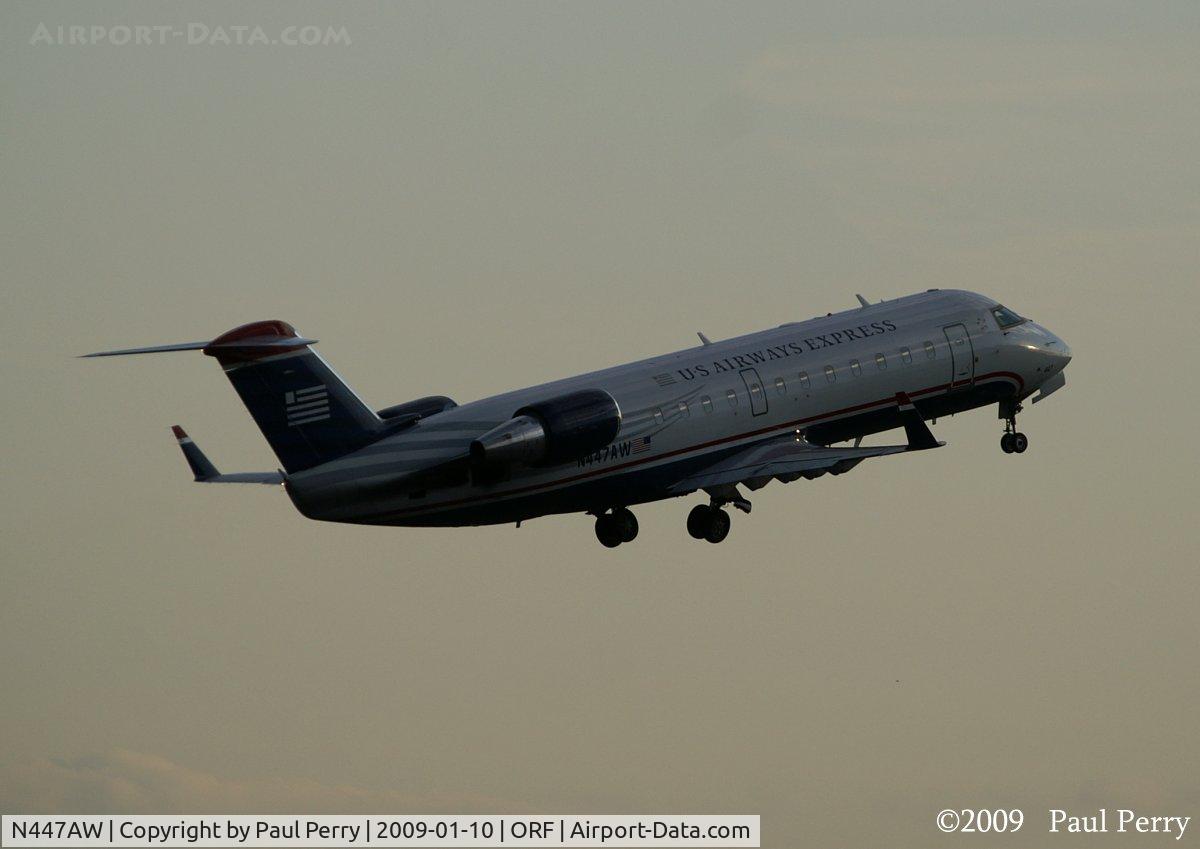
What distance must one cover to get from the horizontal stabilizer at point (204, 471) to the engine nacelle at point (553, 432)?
532cm

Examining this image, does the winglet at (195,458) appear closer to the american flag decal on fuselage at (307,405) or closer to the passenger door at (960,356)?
the american flag decal on fuselage at (307,405)

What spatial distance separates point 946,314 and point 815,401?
5.21 m

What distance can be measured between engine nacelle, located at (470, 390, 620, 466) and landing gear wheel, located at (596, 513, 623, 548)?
3334 mm

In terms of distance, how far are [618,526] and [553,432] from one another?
4828mm

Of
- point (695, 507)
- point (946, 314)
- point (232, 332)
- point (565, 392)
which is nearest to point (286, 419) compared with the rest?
point (232, 332)

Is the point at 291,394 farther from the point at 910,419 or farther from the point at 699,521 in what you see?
the point at 910,419

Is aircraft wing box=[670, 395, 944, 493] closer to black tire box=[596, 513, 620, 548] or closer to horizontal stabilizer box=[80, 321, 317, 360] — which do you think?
black tire box=[596, 513, 620, 548]

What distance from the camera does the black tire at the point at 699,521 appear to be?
203 ft

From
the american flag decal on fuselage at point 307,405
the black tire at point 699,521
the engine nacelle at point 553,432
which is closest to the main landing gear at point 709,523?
the black tire at point 699,521

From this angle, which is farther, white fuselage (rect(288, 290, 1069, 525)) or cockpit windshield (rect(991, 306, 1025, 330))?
cockpit windshield (rect(991, 306, 1025, 330))

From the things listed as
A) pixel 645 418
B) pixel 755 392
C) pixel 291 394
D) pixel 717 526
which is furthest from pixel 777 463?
pixel 291 394

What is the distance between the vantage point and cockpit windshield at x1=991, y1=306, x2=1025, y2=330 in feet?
220

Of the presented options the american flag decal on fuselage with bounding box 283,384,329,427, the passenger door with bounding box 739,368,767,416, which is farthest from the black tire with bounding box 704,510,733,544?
the american flag decal on fuselage with bounding box 283,384,329,427

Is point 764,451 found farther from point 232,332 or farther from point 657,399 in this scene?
point 232,332
